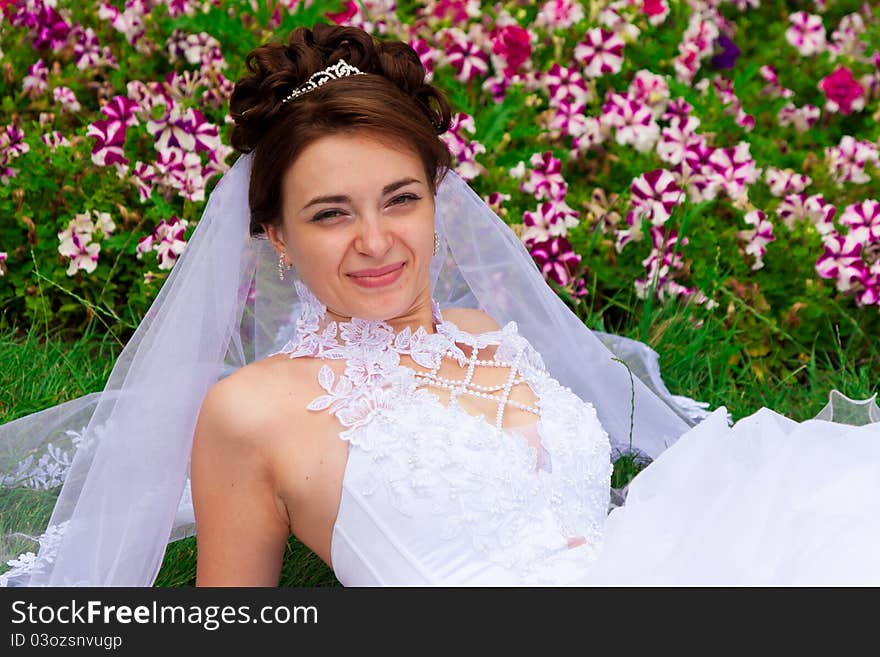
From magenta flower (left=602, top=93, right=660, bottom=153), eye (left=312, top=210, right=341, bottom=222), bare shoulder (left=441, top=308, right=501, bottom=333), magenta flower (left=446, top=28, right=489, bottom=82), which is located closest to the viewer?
eye (left=312, top=210, right=341, bottom=222)

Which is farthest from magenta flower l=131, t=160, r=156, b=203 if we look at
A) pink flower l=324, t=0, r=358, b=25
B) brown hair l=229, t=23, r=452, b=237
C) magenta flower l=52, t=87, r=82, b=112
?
brown hair l=229, t=23, r=452, b=237

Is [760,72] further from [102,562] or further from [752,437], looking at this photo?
[102,562]

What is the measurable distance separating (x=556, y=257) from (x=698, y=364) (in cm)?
76

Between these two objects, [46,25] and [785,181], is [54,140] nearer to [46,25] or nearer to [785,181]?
[46,25]

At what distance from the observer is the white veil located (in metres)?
3.13

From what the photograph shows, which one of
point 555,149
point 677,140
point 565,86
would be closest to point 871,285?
point 677,140

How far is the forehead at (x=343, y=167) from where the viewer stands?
9.68 ft

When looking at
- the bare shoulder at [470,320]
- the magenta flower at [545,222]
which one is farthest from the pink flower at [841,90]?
the bare shoulder at [470,320]

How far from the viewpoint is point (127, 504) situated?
3135mm

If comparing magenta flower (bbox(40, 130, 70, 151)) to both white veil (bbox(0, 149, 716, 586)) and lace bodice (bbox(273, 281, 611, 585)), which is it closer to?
white veil (bbox(0, 149, 716, 586))

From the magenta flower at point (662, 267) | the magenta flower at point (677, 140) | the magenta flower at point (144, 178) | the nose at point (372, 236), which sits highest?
the nose at point (372, 236)

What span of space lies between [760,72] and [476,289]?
3318mm

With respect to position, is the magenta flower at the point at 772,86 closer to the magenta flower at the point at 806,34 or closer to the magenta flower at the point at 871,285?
the magenta flower at the point at 806,34

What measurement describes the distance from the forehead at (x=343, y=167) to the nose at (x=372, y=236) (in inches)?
2.8
